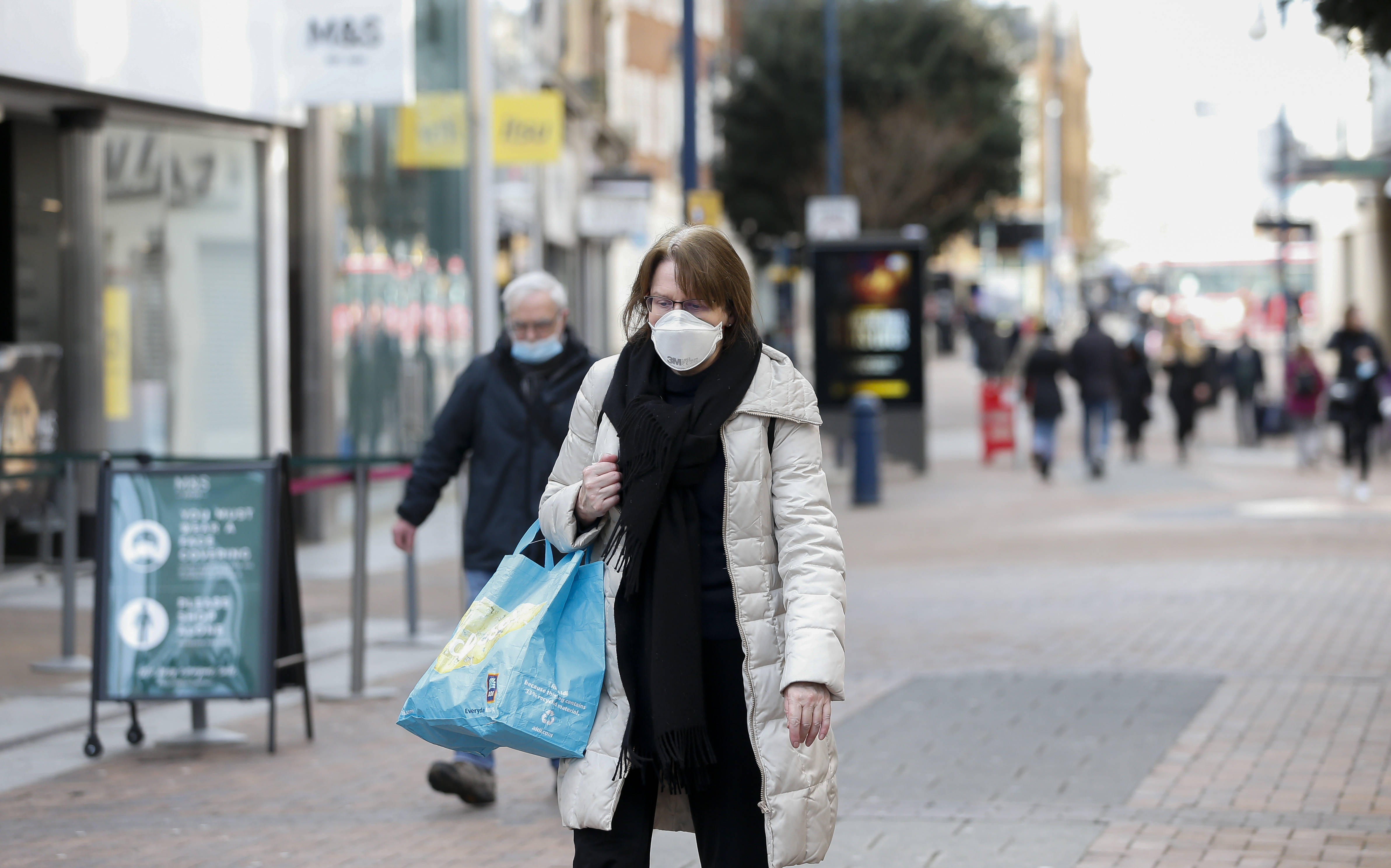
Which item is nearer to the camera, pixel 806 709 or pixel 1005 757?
pixel 806 709

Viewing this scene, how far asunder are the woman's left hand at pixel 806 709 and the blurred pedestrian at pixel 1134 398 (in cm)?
2059

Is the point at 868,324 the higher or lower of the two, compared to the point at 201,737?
higher

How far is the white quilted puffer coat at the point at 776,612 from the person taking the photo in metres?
3.59

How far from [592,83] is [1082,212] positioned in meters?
89.2

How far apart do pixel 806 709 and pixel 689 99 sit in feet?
45.4

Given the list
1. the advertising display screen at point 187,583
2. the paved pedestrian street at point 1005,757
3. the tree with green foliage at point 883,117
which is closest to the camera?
the paved pedestrian street at point 1005,757

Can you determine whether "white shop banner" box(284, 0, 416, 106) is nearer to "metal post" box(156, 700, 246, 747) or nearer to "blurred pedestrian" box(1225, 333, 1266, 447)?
"metal post" box(156, 700, 246, 747)

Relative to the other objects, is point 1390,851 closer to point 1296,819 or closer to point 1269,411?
point 1296,819

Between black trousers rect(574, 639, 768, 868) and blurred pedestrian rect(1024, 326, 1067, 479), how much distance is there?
17.8 meters

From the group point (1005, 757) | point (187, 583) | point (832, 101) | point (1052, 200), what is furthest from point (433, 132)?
point (1052, 200)

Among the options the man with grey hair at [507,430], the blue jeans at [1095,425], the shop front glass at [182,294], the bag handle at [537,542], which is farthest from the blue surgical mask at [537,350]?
the blue jeans at [1095,425]

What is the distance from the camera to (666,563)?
3629 mm

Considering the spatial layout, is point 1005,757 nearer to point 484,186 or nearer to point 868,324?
point 484,186

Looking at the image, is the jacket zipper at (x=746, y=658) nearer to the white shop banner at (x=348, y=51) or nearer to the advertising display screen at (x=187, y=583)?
the advertising display screen at (x=187, y=583)
